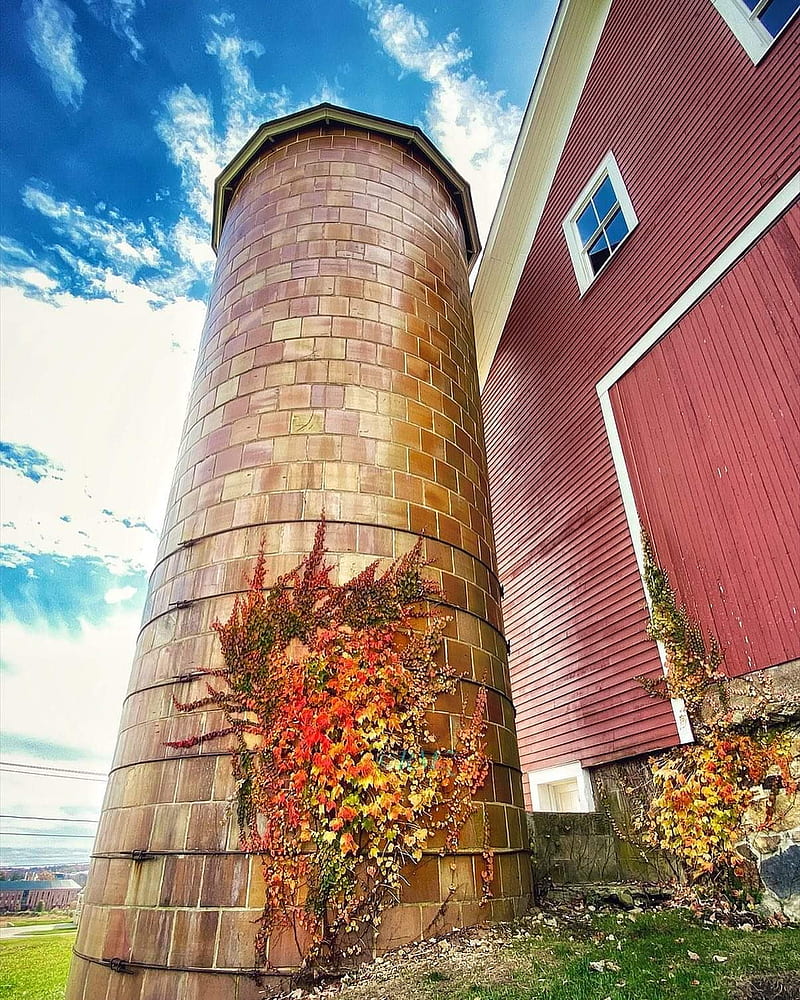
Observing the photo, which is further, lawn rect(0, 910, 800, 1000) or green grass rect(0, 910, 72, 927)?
green grass rect(0, 910, 72, 927)

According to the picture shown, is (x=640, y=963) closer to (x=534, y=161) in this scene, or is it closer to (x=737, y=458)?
(x=737, y=458)

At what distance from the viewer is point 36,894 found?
14680 mm

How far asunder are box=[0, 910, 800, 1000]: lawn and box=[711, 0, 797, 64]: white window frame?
27.3 feet

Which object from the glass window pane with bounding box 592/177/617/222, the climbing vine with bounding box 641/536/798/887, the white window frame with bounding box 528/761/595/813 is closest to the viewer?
the climbing vine with bounding box 641/536/798/887

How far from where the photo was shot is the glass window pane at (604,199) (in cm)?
905

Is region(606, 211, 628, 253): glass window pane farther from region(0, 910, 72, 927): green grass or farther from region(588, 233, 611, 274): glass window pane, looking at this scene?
region(0, 910, 72, 927): green grass

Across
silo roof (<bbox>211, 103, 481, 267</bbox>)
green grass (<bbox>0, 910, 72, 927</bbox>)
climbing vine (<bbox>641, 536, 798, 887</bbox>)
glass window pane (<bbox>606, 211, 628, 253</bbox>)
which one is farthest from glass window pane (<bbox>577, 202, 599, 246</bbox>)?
green grass (<bbox>0, 910, 72, 927</bbox>)

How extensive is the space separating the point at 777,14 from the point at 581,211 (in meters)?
3.70

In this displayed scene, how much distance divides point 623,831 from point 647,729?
1223 millimetres

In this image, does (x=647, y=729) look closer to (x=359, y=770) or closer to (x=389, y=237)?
(x=359, y=770)

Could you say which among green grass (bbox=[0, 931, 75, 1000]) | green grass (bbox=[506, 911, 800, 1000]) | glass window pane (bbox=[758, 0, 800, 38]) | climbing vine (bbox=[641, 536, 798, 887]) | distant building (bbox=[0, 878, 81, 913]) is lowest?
green grass (bbox=[0, 931, 75, 1000])

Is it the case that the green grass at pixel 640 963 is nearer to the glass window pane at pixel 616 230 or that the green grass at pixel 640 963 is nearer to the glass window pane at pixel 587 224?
the glass window pane at pixel 616 230

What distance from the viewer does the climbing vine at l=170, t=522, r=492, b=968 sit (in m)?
3.75

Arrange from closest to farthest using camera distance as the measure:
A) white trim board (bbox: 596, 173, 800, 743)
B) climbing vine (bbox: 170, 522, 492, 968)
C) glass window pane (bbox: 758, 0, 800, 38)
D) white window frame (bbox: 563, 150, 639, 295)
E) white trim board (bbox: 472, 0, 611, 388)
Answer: climbing vine (bbox: 170, 522, 492, 968) → white trim board (bbox: 596, 173, 800, 743) → glass window pane (bbox: 758, 0, 800, 38) → white window frame (bbox: 563, 150, 639, 295) → white trim board (bbox: 472, 0, 611, 388)
